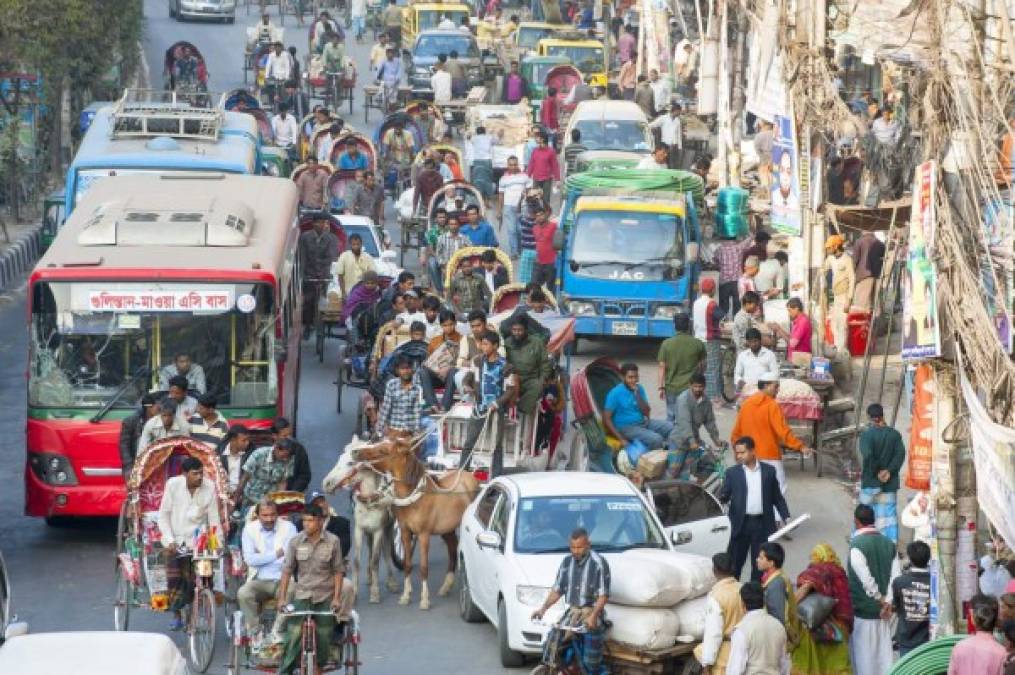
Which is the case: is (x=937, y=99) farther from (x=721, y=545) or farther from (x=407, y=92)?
(x=407, y=92)

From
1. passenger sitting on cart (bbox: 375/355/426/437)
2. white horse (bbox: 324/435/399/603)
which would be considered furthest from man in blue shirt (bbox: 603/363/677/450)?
white horse (bbox: 324/435/399/603)

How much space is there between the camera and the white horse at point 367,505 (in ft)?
62.0

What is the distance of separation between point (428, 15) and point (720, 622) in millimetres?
45214

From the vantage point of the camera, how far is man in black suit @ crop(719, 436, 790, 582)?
19.1 m

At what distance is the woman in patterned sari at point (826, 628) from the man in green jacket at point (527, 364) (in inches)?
248

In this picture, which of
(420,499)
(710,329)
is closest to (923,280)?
(420,499)

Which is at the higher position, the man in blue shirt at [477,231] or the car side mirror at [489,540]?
the man in blue shirt at [477,231]

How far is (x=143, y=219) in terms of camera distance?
69.9 feet

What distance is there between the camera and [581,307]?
→ 29.5 meters

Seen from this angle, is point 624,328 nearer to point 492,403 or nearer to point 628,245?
point 628,245

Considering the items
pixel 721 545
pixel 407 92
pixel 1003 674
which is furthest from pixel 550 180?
pixel 1003 674

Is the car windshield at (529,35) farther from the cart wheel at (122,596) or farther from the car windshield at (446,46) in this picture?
the cart wheel at (122,596)

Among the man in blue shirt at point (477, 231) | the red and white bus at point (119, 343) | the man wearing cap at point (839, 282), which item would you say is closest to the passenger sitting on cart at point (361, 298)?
the man in blue shirt at point (477, 231)

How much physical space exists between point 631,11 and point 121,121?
99.2ft
